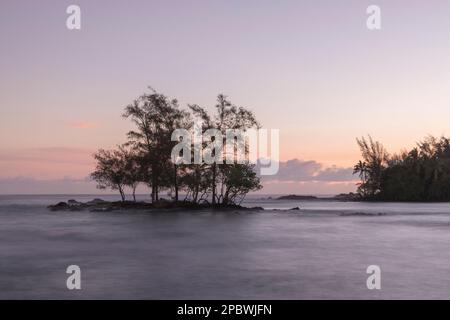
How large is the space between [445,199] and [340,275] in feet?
359

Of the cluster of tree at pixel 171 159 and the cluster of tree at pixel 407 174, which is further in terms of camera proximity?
the cluster of tree at pixel 407 174

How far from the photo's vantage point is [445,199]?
378ft

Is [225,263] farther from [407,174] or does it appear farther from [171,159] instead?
[407,174]

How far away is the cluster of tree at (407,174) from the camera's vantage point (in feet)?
370

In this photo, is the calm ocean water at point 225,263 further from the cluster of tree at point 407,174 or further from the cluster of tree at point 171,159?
the cluster of tree at point 407,174

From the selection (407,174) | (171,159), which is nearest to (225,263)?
(171,159)

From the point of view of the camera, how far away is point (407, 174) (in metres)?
113

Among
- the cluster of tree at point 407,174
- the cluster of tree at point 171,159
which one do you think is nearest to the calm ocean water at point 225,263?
the cluster of tree at point 171,159

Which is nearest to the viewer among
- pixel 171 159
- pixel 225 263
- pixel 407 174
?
pixel 225 263

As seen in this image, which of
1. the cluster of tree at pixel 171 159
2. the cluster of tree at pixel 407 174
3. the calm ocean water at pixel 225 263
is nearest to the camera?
the calm ocean water at pixel 225 263

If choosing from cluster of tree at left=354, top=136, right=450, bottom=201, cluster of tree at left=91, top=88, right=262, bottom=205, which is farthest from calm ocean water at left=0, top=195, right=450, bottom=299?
cluster of tree at left=354, top=136, right=450, bottom=201

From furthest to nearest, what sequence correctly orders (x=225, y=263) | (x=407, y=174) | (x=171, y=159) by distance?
(x=407, y=174) → (x=171, y=159) → (x=225, y=263)
